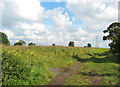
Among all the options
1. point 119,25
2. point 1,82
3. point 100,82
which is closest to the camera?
point 1,82

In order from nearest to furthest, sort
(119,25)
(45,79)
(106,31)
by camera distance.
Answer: (45,79) → (119,25) → (106,31)

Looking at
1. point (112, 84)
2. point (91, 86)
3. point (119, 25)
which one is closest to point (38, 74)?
point (91, 86)

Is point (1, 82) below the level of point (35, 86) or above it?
above

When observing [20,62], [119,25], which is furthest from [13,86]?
[119,25]

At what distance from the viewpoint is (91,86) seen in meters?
8.48

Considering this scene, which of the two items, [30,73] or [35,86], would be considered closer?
[35,86]

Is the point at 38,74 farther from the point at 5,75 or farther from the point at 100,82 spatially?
the point at 100,82

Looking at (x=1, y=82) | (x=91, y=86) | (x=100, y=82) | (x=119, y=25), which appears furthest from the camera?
(x=119, y=25)

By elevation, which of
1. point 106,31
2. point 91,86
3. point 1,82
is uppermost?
point 106,31

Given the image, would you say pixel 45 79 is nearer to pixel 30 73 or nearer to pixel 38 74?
pixel 38 74

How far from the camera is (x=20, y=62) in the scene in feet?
31.3

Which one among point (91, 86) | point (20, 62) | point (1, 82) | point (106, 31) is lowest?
point (91, 86)

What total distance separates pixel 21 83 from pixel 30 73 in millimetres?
1282

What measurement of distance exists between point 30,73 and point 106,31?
27030 millimetres
